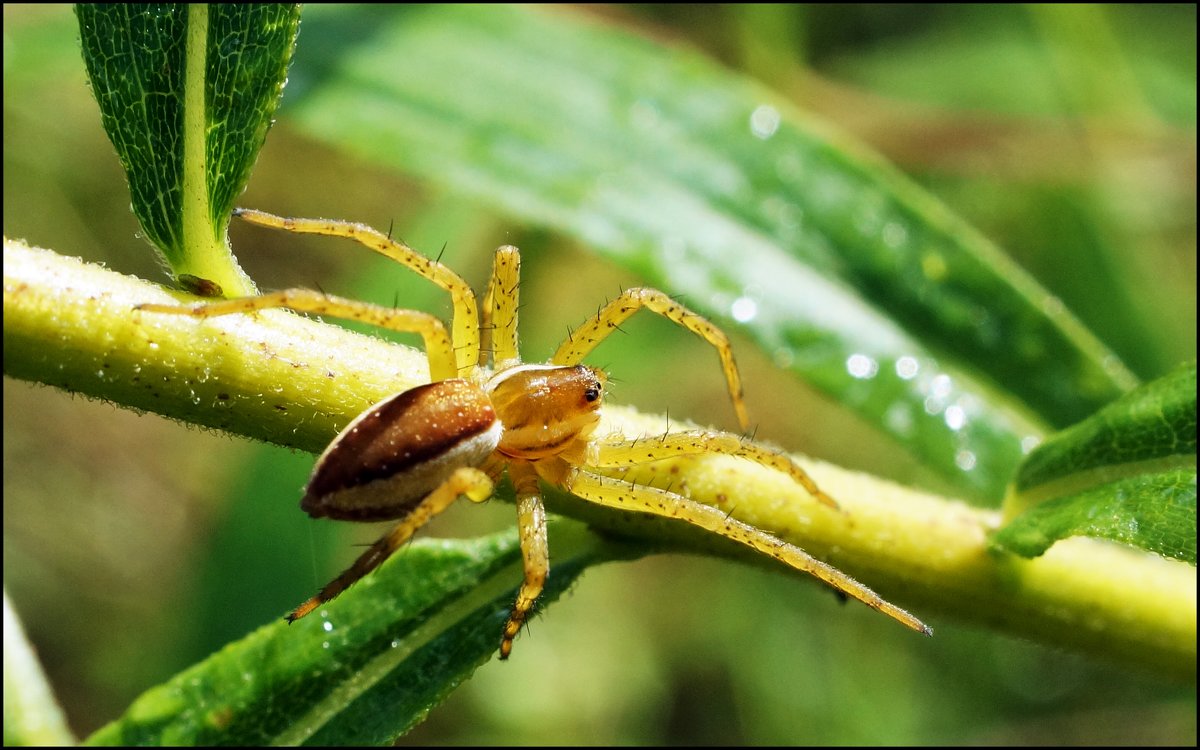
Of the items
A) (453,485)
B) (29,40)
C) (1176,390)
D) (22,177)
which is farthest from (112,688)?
(1176,390)

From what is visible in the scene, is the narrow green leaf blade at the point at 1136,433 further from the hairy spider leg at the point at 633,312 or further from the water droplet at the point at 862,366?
the hairy spider leg at the point at 633,312

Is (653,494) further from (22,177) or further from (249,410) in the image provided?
(22,177)

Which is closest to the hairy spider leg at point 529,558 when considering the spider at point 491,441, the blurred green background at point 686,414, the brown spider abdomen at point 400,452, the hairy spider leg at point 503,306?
the spider at point 491,441

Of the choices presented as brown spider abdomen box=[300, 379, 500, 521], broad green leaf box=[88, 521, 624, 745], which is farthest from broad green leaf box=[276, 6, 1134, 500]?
broad green leaf box=[88, 521, 624, 745]

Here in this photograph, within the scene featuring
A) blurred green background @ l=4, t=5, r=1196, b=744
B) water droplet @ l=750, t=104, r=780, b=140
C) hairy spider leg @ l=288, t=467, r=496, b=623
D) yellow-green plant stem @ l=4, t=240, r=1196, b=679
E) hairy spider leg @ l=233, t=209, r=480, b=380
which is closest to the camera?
yellow-green plant stem @ l=4, t=240, r=1196, b=679

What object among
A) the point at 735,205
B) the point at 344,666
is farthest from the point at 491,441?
the point at 735,205

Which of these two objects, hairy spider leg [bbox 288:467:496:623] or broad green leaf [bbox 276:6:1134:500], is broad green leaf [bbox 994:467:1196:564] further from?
hairy spider leg [bbox 288:467:496:623]
